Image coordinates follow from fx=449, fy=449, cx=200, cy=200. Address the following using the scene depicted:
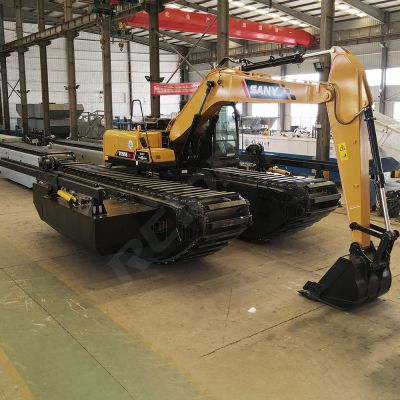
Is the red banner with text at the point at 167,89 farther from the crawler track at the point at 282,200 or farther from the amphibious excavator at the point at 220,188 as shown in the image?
the crawler track at the point at 282,200

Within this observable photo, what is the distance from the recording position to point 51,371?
137 inches

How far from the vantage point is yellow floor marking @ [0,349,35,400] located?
3.19m

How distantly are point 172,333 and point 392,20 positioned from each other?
19.9 metres

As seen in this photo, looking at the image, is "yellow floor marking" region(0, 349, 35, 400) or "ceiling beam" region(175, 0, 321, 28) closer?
"yellow floor marking" region(0, 349, 35, 400)

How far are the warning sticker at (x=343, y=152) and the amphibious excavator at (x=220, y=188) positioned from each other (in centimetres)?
1

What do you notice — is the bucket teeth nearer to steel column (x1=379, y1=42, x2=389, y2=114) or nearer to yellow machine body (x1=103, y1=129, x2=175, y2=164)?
yellow machine body (x1=103, y1=129, x2=175, y2=164)

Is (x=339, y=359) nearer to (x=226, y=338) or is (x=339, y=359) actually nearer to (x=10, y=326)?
(x=226, y=338)

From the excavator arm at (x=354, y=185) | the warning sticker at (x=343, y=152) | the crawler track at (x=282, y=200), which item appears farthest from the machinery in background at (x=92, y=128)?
the warning sticker at (x=343, y=152)

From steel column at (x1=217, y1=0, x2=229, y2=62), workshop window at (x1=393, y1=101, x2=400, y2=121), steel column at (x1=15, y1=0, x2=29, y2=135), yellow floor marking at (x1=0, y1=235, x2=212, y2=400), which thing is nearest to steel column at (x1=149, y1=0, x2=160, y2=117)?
steel column at (x1=217, y1=0, x2=229, y2=62)

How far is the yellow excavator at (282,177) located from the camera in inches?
178

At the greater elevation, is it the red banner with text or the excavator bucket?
the red banner with text

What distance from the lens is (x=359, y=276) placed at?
4.46 metres

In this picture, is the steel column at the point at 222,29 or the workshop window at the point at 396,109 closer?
the steel column at the point at 222,29

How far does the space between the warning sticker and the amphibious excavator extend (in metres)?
0.01
